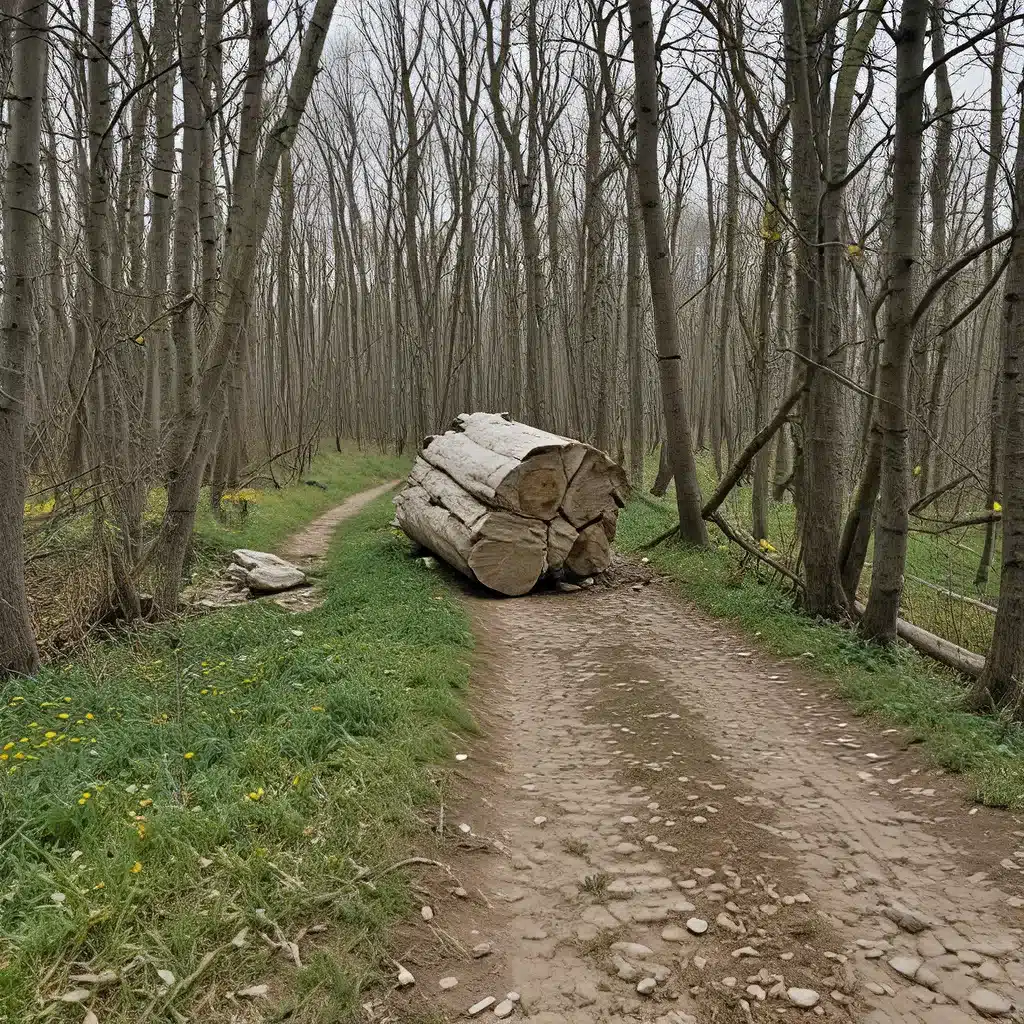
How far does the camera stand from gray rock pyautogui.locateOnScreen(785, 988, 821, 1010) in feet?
7.89

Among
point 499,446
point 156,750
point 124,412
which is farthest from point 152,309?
point 156,750

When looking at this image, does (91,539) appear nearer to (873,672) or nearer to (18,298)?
(18,298)

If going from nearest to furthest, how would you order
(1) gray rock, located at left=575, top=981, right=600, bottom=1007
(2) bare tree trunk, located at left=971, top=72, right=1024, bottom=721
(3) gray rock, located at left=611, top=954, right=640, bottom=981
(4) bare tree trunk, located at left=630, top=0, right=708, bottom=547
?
1. (1) gray rock, located at left=575, top=981, right=600, bottom=1007
2. (3) gray rock, located at left=611, top=954, right=640, bottom=981
3. (2) bare tree trunk, located at left=971, top=72, right=1024, bottom=721
4. (4) bare tree trunk, located at left=630, top=0, right=708, bottom=547

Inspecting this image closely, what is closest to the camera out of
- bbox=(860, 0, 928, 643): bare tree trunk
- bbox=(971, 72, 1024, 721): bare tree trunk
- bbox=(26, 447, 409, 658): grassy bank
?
bbox=(971, 72, 1024, 721): bare tree trunk

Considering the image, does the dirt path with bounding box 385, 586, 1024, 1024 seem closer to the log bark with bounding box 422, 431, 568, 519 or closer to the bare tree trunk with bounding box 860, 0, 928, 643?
the bare tree trunk with bounding box 860, 0, 928, 643

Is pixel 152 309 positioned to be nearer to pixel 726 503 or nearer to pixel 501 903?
pixel 501 903

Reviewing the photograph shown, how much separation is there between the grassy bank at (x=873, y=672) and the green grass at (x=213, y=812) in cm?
269

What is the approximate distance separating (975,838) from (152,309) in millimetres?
8618

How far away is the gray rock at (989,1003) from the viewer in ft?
7.73

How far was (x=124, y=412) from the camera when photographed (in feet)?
21.4

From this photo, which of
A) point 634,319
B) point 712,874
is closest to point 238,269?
point 712,874

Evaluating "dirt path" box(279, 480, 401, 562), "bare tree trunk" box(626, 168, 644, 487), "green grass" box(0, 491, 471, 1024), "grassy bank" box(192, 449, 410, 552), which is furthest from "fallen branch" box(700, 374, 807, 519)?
"bare tree trunk" box(626, 168, 644, 487)

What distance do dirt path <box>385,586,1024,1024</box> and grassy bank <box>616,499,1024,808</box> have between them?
0.16 metres

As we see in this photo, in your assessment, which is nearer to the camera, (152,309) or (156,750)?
(156,750)
